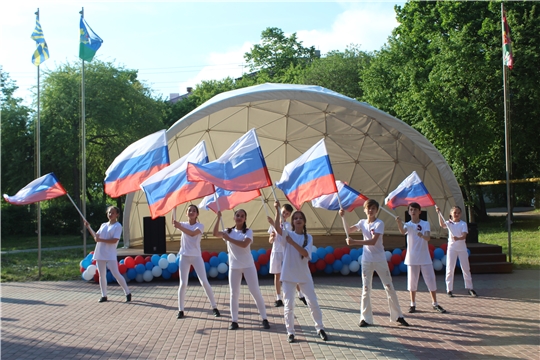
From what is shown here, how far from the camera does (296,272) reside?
7.64 metres

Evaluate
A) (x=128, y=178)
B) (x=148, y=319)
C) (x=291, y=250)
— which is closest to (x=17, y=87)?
(x=128, y=178)

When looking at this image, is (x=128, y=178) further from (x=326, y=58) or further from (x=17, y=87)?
(x=326, y=58)

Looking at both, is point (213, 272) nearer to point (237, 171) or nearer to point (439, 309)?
point (237, 171)

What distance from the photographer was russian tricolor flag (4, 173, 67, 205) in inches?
463

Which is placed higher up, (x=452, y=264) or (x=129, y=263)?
(x=452, y=264)


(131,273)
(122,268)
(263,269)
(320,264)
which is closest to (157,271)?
(131,273)

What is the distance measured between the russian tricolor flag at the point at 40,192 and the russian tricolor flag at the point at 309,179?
539 centimetres

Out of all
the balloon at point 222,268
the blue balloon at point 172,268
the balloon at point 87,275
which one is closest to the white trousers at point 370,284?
the balloon at point 222,268

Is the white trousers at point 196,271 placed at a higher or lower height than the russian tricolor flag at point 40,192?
lower

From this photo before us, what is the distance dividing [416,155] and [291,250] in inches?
463

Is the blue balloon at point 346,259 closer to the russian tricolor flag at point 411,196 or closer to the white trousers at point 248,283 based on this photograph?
the russian tricolor flag at point 411,196

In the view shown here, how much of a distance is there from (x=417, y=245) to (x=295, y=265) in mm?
2953

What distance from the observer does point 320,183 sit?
28.7ft

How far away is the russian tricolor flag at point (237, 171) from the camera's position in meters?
8.56
